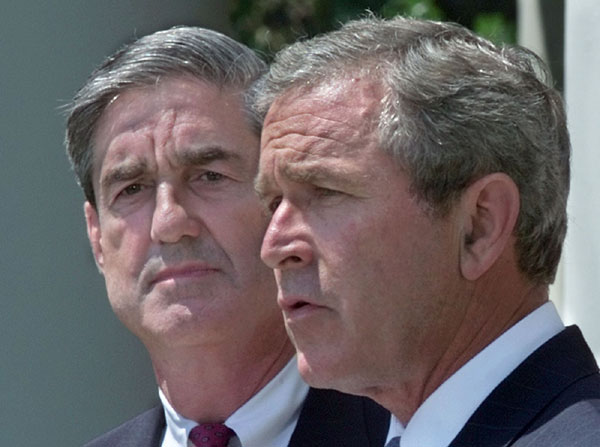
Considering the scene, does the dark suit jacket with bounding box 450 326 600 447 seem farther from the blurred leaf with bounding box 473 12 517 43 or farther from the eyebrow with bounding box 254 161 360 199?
the blurred leaf with bounding box 473 12 517 43

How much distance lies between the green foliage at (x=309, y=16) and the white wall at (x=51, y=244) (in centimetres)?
40

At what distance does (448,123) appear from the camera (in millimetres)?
2730

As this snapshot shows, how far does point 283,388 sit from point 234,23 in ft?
7.24

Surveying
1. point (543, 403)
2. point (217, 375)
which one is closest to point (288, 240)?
point (543, 403)

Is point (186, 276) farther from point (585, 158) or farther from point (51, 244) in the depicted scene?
point (51, 244)

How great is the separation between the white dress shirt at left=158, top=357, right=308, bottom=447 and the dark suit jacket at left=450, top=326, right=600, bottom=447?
3.12 ft

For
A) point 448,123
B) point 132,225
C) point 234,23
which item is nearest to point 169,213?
point 132,225

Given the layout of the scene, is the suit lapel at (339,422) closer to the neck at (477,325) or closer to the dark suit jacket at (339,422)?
the dark suit jacket at (339,422)

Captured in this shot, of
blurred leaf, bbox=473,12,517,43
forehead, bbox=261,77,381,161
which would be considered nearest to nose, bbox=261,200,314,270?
forehead, bbox=261,77,381,161

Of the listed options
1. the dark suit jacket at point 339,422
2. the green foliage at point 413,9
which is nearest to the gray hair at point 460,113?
the dark suit jacket at point 339,422

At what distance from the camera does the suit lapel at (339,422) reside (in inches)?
137

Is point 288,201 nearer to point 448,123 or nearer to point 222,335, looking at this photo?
point 448,123

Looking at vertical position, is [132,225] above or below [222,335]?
above

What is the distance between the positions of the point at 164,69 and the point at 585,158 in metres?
1.19
